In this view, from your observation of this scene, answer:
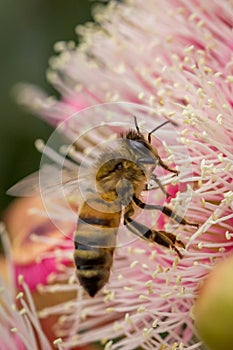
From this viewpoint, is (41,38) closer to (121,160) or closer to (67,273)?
(67,273)

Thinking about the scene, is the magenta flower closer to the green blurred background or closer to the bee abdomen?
the bee abdomen

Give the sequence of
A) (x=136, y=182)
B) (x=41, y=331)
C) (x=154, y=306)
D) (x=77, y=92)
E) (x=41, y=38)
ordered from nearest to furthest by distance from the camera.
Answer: (x=136, y=182) < (x=154, y=306) < (x=41, y=331) < (x=77, y=92) < (x=41, y=38)

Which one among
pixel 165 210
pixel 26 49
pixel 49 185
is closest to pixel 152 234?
pixel 165 210

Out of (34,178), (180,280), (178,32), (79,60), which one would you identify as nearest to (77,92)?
(79,60)

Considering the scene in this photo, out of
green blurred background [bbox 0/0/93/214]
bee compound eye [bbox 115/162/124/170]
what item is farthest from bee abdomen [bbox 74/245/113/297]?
green blurred background [bbox 0/0/93/214]

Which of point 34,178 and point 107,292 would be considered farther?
point 107,292

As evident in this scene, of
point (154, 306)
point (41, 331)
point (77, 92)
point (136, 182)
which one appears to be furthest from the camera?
point (77, 92)

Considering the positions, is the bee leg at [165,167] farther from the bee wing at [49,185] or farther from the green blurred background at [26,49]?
the green blurred background at [26,49]

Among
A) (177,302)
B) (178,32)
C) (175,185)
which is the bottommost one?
(177,302)
